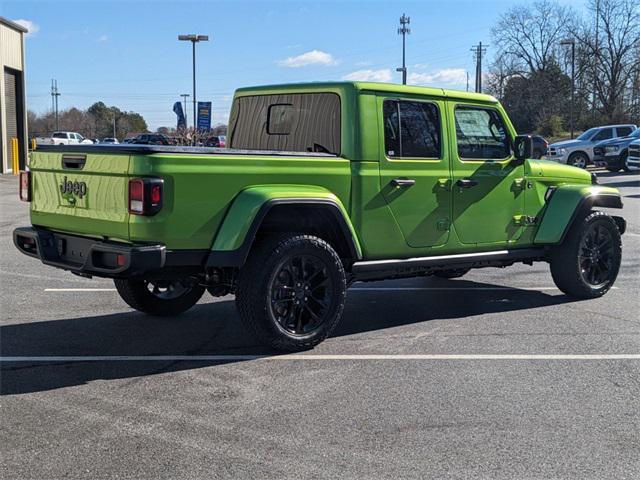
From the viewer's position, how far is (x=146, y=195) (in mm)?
4766

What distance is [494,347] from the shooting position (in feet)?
19.0

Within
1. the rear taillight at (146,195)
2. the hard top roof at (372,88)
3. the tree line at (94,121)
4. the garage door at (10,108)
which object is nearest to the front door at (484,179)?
the hard top roof at (372,88)

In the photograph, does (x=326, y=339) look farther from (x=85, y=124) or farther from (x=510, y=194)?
(x=85, y=124)

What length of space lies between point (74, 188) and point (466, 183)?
10.5 ft

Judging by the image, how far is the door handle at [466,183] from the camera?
648 cm

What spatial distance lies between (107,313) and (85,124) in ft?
422

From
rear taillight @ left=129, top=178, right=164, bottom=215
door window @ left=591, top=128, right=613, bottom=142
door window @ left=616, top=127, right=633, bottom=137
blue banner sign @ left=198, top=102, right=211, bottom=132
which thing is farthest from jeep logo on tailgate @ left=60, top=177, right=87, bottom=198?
blue banner sign @ left=198, top=102, right=211, bottom=132

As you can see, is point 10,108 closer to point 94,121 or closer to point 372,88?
point 372,88

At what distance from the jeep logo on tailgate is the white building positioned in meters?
27.8

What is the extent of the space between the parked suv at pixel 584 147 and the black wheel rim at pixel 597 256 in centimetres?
2453

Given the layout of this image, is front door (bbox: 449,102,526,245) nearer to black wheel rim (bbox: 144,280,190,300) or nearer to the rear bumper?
black wheel rim (bbox: 144,280,190,300)

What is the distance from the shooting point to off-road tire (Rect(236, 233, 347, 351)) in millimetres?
5316

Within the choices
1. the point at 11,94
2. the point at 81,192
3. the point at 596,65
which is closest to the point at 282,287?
the point at 81,192

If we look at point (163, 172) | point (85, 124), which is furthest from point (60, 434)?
point (85, 124)
